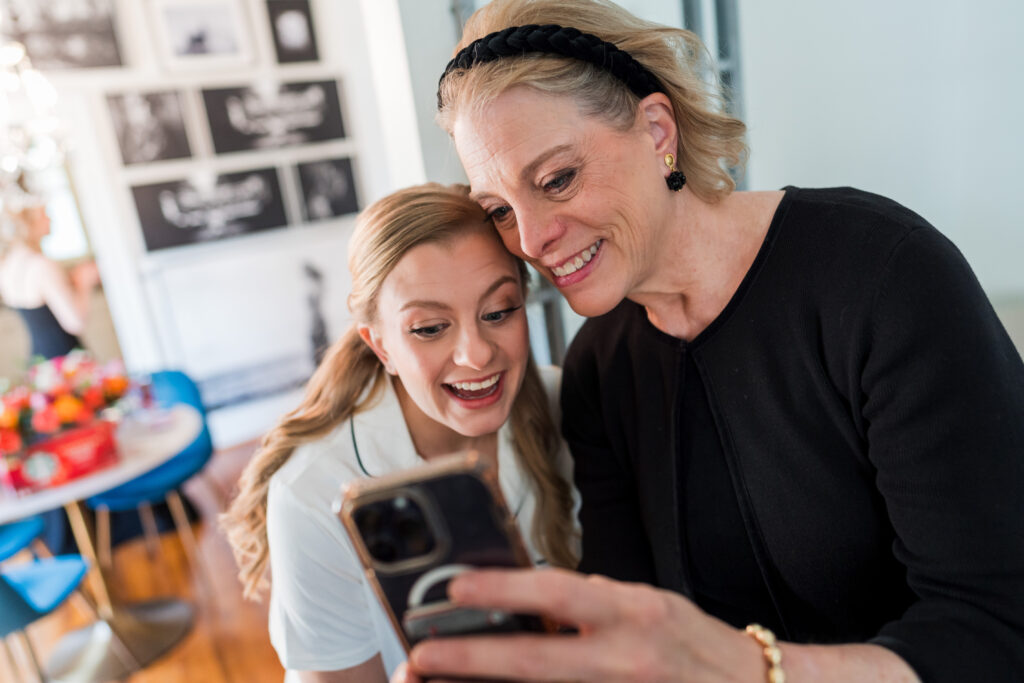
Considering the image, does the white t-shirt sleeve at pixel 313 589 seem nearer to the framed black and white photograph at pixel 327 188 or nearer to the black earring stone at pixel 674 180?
the black earring stone at pixel 674 180

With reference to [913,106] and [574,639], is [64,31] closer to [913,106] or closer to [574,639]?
[913,106]

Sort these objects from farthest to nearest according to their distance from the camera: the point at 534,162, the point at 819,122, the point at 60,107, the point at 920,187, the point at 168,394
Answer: the point at 60,107 < the point at 168,394 < the point at 819,122 < the point at 920,187 < the point at 534,162

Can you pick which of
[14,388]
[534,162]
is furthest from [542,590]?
[14,388]

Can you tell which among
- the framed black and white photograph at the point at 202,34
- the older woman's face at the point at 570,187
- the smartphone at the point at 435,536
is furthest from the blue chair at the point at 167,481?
the smartphone at the point at 435,536

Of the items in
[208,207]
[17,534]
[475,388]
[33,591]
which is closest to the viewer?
[475,388]

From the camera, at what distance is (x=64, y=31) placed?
3965 mm

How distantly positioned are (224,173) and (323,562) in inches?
161

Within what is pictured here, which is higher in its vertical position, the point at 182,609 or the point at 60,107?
the point at 60,107

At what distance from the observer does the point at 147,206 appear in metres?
4.28

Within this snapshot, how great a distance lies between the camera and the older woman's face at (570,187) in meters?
0.83

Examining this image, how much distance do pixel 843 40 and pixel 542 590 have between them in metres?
1.44

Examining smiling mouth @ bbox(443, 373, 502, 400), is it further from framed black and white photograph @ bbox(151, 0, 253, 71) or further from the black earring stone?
framed black and white photograph @ bbox(151, 0, 253, 71)

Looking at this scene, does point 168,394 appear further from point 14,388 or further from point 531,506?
point 531,506

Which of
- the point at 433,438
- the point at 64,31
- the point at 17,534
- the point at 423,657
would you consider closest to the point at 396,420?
the point at 433,438
